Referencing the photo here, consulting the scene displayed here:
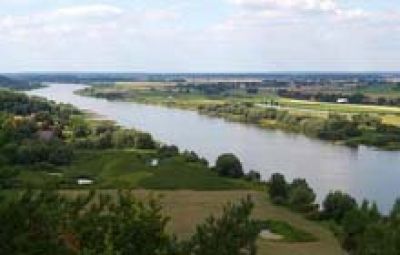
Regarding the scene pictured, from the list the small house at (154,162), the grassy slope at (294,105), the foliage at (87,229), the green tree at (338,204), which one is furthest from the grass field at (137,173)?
the grassy slope at (294,105)

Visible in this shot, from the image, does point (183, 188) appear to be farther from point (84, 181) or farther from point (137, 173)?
point (84, 181)

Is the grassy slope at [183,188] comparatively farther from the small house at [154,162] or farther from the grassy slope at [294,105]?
the grassy slope at [294,105]

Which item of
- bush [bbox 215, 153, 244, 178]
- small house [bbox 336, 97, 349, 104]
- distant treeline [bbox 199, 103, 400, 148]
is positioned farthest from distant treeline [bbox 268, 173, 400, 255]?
small house [bbox 336, 97, 349, 104]

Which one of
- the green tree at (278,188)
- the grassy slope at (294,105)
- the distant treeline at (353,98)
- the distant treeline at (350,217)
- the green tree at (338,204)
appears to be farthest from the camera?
the distant treeline at (353,98)

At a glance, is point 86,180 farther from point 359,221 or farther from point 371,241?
point 371,241

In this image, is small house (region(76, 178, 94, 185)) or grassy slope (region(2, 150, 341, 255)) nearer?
grassy slope (region(2, 150, 341, 255))

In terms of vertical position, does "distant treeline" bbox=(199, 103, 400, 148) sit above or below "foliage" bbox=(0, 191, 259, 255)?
below

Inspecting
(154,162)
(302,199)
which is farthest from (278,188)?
(154,162)

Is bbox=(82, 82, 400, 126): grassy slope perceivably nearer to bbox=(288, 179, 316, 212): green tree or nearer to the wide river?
the wide river

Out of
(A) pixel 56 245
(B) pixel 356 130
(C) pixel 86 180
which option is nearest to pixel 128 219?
(A) pixel 56 245
